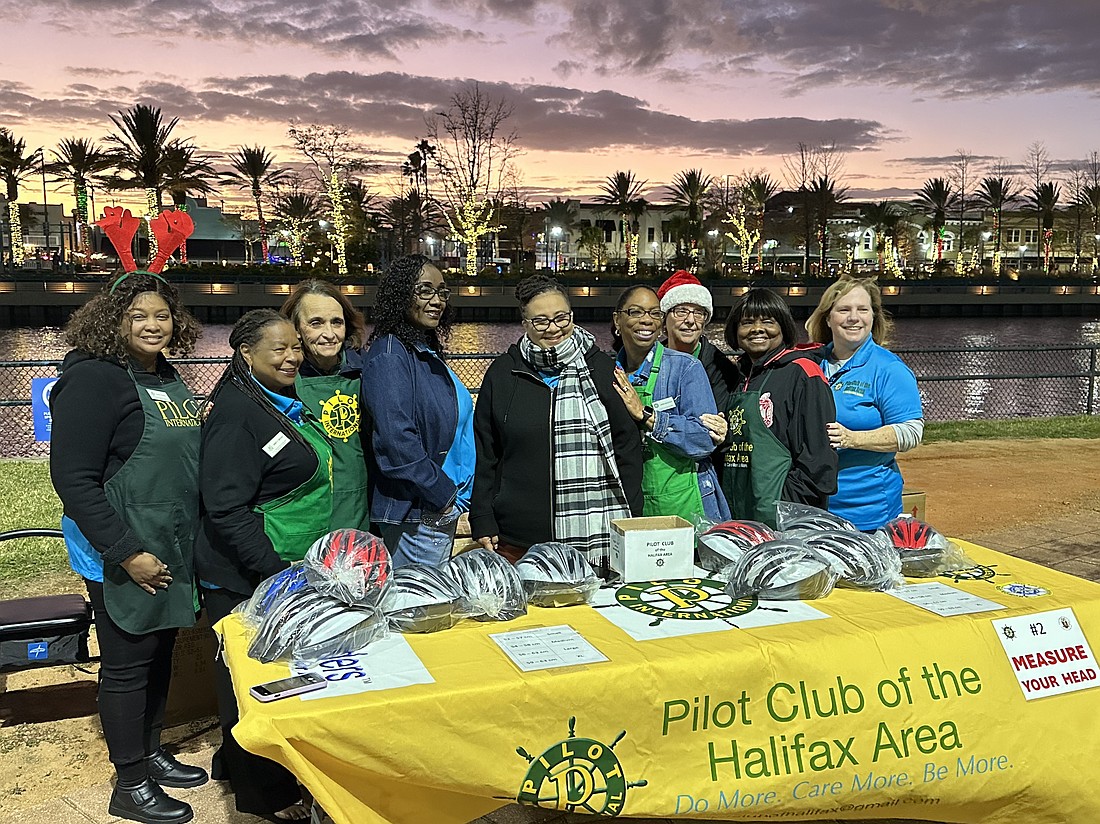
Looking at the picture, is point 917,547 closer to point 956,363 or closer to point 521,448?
point 521,448

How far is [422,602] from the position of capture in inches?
103

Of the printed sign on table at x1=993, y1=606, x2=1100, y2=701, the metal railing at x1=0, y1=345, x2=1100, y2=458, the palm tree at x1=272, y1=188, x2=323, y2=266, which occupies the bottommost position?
the metal railing at x1=0, y1=345, x2=1100, y2=458

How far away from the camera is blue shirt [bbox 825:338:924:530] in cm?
382

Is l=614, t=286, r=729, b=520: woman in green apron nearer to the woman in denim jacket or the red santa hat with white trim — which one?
the red santa hat with white trim

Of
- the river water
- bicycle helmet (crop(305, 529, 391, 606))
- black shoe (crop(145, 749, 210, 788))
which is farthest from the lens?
the river water

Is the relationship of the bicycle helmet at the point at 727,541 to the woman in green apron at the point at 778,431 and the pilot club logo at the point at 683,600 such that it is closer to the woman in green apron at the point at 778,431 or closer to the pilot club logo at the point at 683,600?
the pilot club logo at the point at 683,600

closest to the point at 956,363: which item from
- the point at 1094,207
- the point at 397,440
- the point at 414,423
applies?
the point at 414,423

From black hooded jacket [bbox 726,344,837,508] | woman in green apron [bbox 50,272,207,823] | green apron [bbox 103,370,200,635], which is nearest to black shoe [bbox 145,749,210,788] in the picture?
woman in green apron [bbox 50,272,207,823]

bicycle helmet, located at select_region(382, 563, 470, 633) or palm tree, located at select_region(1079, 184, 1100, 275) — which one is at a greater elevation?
palm tree, located at select_region(1079, 184, 1100, 275)

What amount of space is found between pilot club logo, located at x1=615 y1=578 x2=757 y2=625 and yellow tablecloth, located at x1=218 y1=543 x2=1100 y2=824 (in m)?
0.14

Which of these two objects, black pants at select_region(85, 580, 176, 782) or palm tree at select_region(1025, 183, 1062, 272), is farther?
palm tree at select_region(1025, 183, 1062, 272)

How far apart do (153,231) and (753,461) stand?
254 cm

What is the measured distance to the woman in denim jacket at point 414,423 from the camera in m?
3.41

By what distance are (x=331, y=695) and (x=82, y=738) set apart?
91.1 inches
